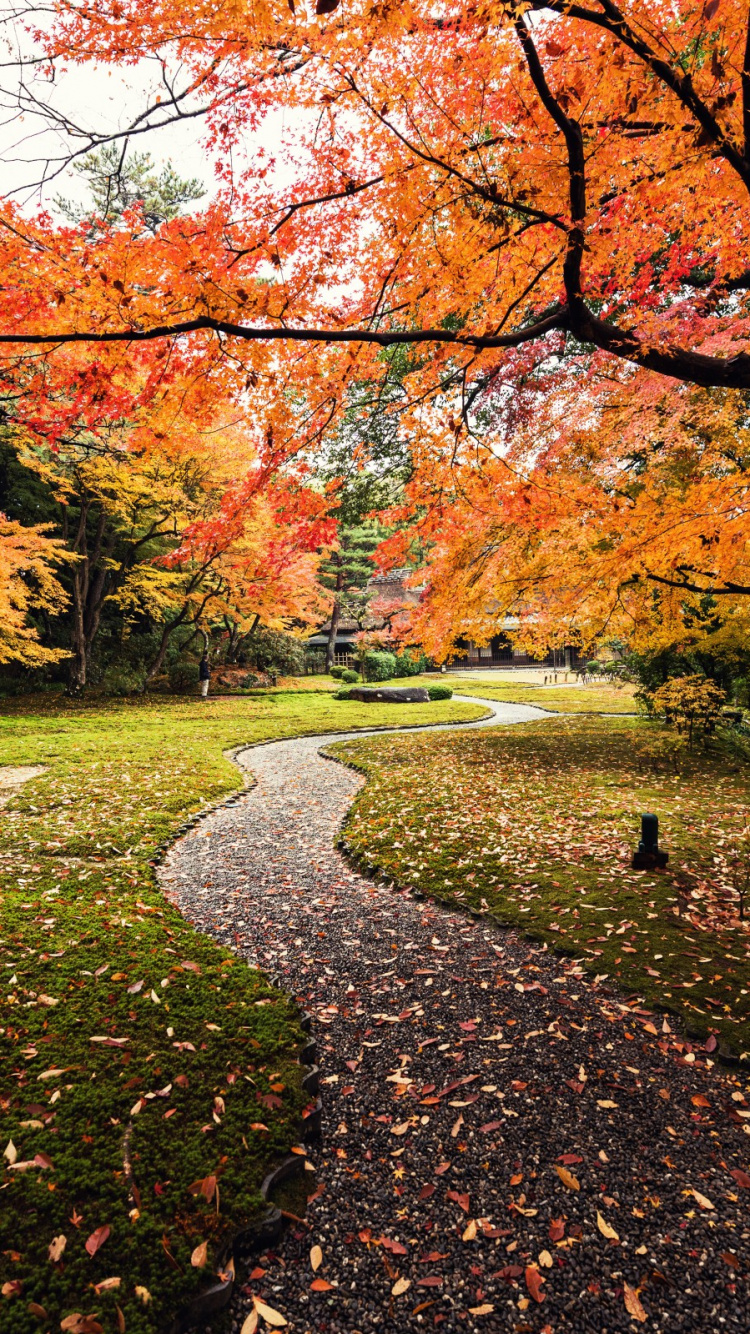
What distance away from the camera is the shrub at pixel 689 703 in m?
9.37

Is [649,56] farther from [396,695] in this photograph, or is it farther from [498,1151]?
[396,695]

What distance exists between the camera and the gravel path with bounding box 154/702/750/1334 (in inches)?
80.0

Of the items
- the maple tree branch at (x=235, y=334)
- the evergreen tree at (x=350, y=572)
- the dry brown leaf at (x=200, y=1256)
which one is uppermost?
the evergreen tree at (x=350, y=572)

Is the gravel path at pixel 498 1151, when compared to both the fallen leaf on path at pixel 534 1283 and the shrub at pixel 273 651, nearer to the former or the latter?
the fallen leaf on path at pixel 534 1283

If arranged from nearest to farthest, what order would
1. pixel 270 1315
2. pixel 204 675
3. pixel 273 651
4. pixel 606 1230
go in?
pixel 270 1315 → pixel 606 1230 → pixel 204 675 → pixel 273 651

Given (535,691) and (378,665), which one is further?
(378,665)

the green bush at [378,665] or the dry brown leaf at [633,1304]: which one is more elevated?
the green bush at [378,665]

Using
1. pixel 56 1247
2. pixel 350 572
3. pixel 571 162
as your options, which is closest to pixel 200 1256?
pixel 56 1247

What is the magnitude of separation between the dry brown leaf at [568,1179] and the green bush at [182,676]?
74.8ft

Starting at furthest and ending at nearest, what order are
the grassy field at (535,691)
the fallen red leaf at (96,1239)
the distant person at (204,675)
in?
1. the distant person at (204,675)
2. the grassy field at (535,691)
3. the fallen red leaf at (96,1239)

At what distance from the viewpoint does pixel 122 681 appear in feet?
70.7

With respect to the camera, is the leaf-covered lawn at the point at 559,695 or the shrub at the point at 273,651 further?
the shrub at the point at 273,651

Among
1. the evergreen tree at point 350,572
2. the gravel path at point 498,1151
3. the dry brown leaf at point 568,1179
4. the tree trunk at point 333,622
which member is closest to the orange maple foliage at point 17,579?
the gravel path at point 498,1151

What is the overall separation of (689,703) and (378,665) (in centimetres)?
2013
